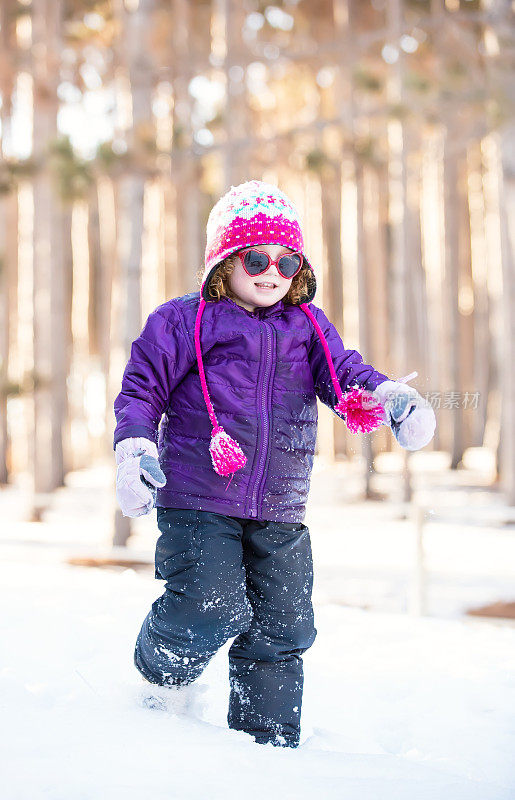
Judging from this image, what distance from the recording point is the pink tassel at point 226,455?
2037 millimetres

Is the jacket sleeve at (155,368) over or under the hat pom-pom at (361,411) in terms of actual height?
over

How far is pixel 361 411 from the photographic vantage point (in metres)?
2.14

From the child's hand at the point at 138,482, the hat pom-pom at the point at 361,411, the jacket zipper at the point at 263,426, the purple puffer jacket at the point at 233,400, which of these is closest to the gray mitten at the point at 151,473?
the child's hand at the point at 138,482

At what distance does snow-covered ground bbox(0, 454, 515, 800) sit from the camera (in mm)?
1600

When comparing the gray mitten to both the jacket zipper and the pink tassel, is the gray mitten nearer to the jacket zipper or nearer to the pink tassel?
the pink tassel

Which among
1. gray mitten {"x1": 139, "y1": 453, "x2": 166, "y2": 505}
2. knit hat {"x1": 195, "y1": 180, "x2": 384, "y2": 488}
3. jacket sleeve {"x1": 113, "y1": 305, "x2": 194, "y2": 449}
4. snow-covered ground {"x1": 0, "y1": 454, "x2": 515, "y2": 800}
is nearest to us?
snow-covered ground {"x1": 0, "y1": 454, "x2": 515, "y2": 800}

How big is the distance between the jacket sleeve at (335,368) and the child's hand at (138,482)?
1.82 ft

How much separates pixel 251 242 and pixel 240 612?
1.00 m

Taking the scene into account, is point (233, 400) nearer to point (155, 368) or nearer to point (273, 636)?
point (155, 368)

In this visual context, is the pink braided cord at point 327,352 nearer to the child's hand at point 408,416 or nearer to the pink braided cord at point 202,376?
the child's hand at point 408,416

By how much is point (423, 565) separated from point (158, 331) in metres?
2.98

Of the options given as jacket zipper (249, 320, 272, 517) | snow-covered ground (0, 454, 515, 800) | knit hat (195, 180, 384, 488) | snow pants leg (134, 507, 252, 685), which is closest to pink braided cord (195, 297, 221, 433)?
knit hat (195, 180, 384, 488)

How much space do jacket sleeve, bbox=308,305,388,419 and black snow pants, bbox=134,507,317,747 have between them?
385 millimetres

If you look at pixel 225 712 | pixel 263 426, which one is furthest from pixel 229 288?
pixel 225 712
